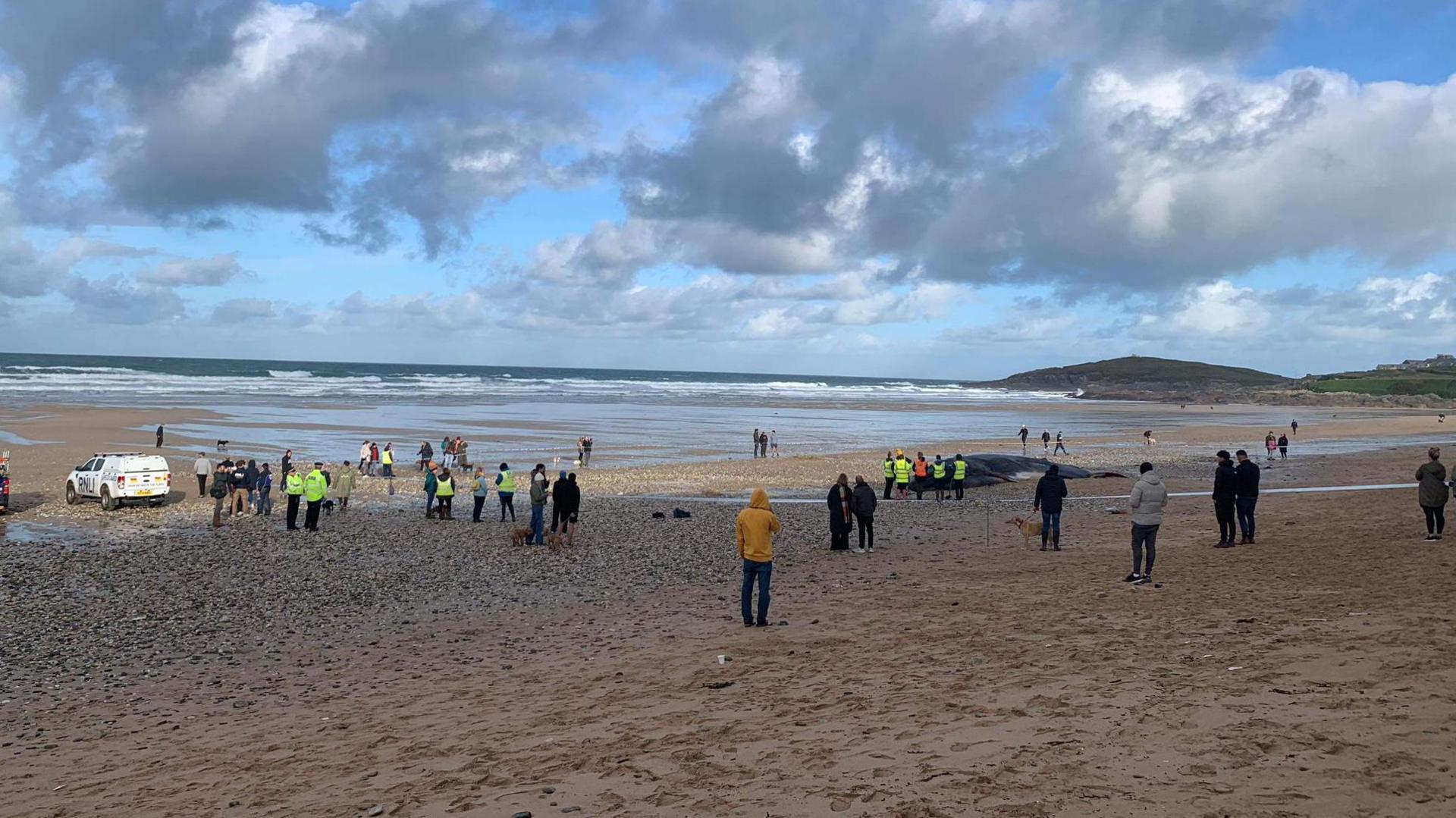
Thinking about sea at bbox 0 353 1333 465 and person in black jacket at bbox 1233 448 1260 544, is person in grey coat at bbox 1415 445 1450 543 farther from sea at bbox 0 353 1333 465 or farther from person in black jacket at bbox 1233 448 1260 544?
sea at bbox 0 353 1333 465

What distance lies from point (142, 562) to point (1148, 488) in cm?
1658

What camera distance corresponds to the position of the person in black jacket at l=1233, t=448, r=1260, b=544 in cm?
1655

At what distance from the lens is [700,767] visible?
22.6 feet

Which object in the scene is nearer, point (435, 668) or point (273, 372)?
point (435, 668)

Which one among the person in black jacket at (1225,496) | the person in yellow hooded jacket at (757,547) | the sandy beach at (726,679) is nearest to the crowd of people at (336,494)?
the sandy beach at (726,679)

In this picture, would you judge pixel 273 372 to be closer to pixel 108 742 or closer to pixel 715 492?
pixel 715 492

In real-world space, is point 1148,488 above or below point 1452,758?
above

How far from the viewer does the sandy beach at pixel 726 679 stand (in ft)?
20.7

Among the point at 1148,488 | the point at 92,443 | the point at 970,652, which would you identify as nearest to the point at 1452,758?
the point at 970,652

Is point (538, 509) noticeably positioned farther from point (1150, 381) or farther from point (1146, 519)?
point (1150, 381)

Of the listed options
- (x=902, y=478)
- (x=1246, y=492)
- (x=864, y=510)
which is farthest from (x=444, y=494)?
(x=1246, y=492)

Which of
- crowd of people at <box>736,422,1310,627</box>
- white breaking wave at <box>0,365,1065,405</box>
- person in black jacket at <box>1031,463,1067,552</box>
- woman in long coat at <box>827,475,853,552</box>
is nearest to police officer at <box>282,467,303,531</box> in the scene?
crowd of people at <box>736,422,1310,627</box>

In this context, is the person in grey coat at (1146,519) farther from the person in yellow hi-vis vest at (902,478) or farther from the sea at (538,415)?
the sea at (538,415)

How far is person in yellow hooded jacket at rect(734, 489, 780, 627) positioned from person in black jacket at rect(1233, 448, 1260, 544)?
943 centimetres
